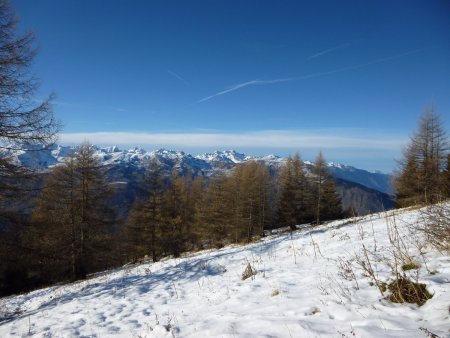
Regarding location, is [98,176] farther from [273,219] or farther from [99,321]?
[273,219]

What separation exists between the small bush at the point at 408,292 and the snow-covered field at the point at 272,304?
104 mm

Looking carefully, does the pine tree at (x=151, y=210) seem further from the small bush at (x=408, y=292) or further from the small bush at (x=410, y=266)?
the small bush at (x=408, y=292)

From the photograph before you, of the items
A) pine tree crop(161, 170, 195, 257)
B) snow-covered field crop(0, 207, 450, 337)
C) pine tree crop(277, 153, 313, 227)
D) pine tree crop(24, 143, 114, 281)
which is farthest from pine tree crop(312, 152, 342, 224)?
snow-covered field crop(0, 207, 450, 337)

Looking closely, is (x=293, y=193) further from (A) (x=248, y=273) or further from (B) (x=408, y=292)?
(B) (x=408, y=292)

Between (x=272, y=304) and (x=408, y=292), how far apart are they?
203cm

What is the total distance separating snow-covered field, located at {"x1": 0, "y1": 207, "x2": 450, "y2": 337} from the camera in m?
3.87

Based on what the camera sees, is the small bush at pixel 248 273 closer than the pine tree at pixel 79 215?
Yes

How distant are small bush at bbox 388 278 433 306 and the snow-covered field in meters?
0.10

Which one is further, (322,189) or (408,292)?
(322,189)

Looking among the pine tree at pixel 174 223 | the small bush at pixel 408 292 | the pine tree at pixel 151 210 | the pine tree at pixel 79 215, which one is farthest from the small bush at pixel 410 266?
the pine tree at pixel 151 210

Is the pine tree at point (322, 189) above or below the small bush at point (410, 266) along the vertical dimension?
below

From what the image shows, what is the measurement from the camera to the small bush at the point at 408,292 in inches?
161

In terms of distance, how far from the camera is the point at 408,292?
13.8 ft

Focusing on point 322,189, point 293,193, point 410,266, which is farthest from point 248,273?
point 322,189
